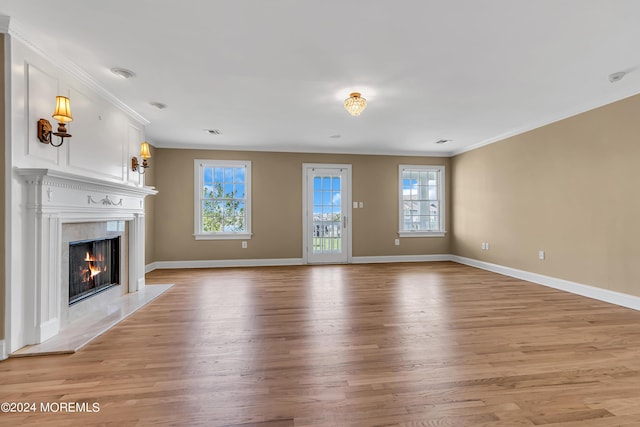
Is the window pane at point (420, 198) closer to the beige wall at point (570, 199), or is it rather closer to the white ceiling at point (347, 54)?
the beige wall at point (570, 199)

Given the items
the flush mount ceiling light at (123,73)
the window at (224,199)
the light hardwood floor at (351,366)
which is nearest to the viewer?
the light hardwood floor at (351,366)

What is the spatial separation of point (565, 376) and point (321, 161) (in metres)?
5.32

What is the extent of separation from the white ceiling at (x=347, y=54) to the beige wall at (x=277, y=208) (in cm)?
184

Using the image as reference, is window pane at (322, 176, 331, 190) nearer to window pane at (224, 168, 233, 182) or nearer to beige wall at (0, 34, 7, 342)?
window pane at (224, 168, 233, 182)

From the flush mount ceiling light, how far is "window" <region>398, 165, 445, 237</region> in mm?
5342

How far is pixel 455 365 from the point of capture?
2115mm

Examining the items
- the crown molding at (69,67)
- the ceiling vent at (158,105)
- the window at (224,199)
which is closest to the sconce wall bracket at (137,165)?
the crown molding at (69,67)

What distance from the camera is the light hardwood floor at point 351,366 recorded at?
1610mm

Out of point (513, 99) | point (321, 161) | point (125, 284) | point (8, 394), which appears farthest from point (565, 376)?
point (321, 161)

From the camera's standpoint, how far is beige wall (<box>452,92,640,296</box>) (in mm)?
3510

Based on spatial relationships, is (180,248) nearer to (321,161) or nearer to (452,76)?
(321,161)

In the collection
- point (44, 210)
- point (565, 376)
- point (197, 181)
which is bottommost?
point (565, 376)

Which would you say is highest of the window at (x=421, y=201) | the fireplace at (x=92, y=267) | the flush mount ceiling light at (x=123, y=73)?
the flush mount ceiling light at (x=123, y=73)

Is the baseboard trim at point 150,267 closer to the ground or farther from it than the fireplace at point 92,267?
closer to the ground
